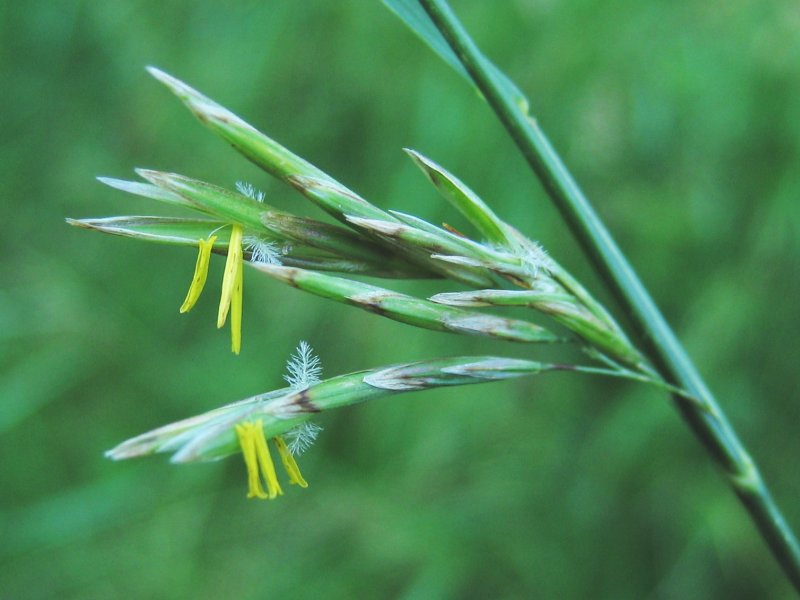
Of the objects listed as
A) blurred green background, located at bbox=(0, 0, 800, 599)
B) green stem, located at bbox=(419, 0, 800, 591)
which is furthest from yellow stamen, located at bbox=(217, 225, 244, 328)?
blurred green background, located at bbox=(0, 0, 800, 599)

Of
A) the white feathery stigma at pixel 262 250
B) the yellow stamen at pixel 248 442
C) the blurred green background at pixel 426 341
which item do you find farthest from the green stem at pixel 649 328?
the blurred green background at pixel 426 341

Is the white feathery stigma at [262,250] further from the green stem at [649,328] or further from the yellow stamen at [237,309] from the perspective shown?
the green stem at [649,328]

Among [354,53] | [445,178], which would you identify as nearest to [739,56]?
[354,53]

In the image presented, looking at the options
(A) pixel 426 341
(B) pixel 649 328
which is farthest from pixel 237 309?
(A) pixel 426 341

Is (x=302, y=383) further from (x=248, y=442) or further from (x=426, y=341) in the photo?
(x=426, y=341)

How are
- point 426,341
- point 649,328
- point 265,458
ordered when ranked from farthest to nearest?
point 426,341 < point 649,328 < point 265,458

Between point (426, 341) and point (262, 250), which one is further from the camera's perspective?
point (426, 341)
